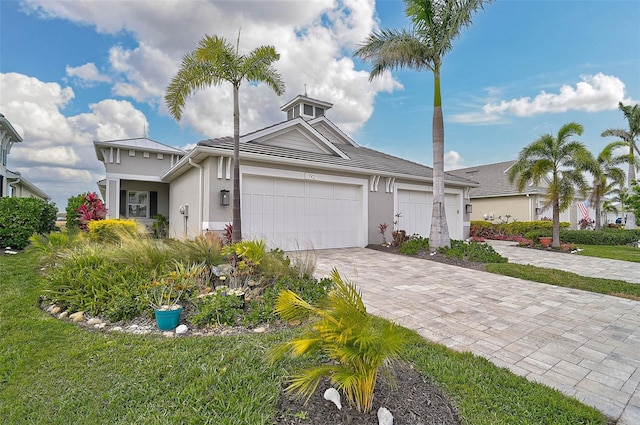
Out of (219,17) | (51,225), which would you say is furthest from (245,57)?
(51,225)

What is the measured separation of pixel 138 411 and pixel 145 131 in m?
18.5

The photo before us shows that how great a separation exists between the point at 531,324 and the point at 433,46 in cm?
809

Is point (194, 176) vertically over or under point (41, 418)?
over

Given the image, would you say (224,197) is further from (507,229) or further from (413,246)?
(507,229)

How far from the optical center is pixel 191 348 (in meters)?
2.81

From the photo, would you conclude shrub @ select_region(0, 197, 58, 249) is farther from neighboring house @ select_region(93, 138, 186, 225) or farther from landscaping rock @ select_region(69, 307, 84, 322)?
landscaping rock @ select_region(69, 307, 84, 322)

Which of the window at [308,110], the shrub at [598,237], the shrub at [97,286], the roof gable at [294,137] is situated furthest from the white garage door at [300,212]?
the shrub at [598,237]

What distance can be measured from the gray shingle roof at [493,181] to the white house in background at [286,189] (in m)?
8.01

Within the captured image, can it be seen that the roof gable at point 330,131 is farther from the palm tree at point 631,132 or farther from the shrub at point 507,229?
the palm tree at point 631,132

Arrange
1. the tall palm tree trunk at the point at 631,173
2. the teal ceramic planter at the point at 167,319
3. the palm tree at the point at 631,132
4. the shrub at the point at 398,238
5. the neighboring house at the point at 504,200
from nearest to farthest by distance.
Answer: the teal ceramic planter at the point at 167,319
the shrub at the point at 398,238
the tall palm tree trunk at the point at 631,173
the palm tree at the point at 631,132
the neighboring house at the point at 504,200

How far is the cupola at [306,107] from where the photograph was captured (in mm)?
14924

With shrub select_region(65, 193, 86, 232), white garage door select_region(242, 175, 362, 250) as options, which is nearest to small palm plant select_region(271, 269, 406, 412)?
white garage door select_region(242, 175, 362, 250)

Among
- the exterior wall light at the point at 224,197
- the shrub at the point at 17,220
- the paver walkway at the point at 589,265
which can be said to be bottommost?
the paver walkway at the point at 589,265

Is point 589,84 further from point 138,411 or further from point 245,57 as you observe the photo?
point 138,411
